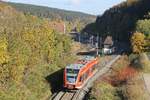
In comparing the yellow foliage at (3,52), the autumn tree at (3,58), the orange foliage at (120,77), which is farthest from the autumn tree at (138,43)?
the yellow foliage at (3,52)

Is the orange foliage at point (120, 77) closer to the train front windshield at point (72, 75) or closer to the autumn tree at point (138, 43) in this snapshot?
the train front windshield at point (72, 75)

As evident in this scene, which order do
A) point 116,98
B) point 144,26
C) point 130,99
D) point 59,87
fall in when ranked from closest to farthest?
1. point 130,99
2. point 116,98
3. point 59,87
4. point 144,26

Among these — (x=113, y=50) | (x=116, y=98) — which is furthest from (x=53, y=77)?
(x=113, y=50)

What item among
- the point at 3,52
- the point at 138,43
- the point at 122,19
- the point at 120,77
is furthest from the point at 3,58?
the point at 122,19

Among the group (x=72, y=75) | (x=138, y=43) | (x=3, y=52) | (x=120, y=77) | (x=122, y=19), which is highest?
(x=122, y=19)

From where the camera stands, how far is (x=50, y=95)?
157 ft

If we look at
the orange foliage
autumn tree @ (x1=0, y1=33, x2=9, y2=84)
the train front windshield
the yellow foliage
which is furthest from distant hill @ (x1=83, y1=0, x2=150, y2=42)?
the yellow foliage

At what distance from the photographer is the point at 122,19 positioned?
150125 millimetres

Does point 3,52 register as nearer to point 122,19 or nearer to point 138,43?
point 138,43

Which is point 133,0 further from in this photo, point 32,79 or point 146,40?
point 32,79

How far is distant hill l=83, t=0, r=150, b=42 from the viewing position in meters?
132

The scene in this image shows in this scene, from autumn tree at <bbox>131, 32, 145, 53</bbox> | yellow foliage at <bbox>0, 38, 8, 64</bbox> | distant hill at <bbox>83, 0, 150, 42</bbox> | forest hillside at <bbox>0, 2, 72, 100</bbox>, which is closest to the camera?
yellow foliage at <bbox>0, 38, 8, 64</bbox>

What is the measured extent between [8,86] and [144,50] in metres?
46.5

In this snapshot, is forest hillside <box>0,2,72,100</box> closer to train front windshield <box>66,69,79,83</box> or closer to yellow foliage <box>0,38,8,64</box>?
yellow foliage <box>0,38,8,64</box>
